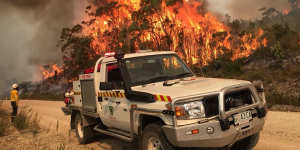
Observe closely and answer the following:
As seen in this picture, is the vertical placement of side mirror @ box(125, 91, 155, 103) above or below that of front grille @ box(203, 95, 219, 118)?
above

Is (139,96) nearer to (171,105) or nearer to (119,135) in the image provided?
(171,105)

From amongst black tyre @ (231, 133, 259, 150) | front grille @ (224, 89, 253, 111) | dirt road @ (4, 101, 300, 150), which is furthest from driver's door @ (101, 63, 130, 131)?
black tyre @ (231, 133, 259, 150)

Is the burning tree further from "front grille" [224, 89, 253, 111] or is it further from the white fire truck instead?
"front grille" [224, 89, 253, 111]

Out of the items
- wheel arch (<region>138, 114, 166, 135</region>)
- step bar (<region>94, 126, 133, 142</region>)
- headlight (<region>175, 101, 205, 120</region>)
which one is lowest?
step bar (<region>94, 126, 133, 142</region>)

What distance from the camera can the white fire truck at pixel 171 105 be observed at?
4.24 meters

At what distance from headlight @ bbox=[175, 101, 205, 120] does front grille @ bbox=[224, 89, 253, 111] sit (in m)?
0.50

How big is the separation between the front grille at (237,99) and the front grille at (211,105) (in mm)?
228

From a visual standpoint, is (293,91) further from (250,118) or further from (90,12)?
(90,12)

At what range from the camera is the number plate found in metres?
4.41

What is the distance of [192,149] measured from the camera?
4516 millimetres

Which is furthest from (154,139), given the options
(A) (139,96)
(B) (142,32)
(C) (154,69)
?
(B) (142,32)

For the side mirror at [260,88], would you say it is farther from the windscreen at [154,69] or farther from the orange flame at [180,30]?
the orange flame at [180,30]

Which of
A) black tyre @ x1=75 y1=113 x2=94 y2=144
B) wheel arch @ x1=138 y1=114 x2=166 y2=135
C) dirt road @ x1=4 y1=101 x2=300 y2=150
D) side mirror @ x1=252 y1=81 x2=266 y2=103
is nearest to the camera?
wheel arch @ x1=138 y1=114 x2=166 y2=135

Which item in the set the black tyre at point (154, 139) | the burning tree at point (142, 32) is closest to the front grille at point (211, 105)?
the black tyre at point (154, 139)
